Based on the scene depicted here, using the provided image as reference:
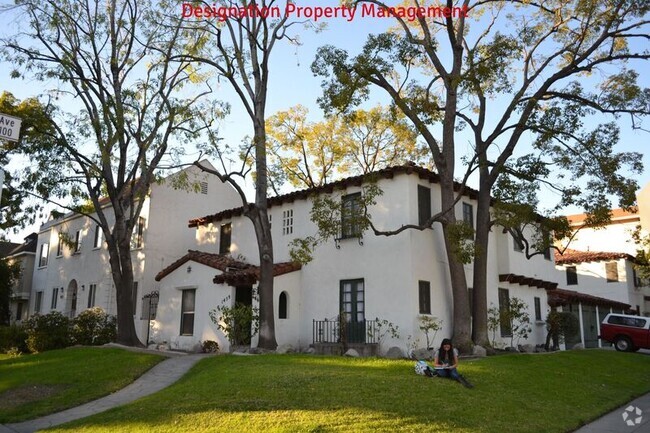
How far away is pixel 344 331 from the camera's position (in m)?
17.8

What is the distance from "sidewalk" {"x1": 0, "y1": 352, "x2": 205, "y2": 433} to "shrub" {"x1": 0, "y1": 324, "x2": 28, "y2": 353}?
8638 mm

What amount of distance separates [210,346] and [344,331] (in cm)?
546

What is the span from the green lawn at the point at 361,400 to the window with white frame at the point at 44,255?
26871mm

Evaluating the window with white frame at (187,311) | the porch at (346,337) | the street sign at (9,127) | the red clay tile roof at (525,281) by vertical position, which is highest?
the street sign at (9,127)

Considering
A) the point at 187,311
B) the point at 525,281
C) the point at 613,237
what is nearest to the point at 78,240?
the point at 187,311

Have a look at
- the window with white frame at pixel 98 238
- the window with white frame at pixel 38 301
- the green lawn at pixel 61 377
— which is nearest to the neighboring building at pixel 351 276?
the green lawn at pixel 61 377

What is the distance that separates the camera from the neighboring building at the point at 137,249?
86.2ft

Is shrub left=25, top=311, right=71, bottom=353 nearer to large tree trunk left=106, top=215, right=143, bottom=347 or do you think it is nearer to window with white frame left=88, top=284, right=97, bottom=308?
large tree trunk left=106, top=215, right=143, bottom=347

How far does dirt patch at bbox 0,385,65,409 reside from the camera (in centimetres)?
1233

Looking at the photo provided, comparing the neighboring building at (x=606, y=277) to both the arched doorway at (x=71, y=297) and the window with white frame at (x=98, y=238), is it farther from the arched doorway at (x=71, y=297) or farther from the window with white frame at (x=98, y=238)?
the arched doorway at (x=71, y=297)

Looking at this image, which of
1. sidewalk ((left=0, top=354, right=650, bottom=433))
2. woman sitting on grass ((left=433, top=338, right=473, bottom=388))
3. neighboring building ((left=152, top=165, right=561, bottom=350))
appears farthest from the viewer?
neighboring building ((left=152, top=165, right=561, bottom=350))

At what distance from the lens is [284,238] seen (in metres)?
22.1

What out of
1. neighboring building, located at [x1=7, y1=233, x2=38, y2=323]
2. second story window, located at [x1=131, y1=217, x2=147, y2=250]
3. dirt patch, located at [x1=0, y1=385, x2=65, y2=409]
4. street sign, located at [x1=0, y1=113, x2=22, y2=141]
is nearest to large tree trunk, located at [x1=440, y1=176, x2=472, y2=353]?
dirt patch, located at [x1=0, y1=385, x2=65, y2=409]

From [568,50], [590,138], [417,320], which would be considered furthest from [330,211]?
[568,50]
